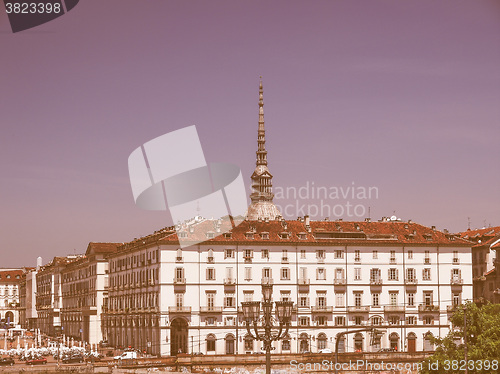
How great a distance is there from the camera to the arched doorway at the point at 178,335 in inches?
4227

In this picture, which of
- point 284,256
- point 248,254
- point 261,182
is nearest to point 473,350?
point 284,256

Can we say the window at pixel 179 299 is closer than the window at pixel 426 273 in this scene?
Yes

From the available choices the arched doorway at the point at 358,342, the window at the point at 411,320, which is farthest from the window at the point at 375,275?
the arched doorway at the point at 358,342

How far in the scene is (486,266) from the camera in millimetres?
124938

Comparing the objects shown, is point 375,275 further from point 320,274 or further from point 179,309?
point 179,309

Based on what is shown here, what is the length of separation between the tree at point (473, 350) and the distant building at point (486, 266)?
3604cm

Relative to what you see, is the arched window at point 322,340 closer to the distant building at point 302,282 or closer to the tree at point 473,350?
the distant building at point 302,282

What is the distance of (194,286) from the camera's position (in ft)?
356

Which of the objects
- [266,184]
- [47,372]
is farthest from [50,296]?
[47,372]

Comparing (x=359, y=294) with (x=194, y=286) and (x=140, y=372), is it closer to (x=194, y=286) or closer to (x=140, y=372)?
(x=194, y=286)

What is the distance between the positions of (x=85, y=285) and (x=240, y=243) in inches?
1736

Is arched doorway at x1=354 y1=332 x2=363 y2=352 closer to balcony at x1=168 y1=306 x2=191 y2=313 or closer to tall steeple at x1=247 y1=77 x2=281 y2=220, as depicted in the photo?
balcony at x1=168 y1=306 x2=191 y2=313

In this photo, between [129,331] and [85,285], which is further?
[85,285]

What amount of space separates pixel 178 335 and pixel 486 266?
41939 mm
